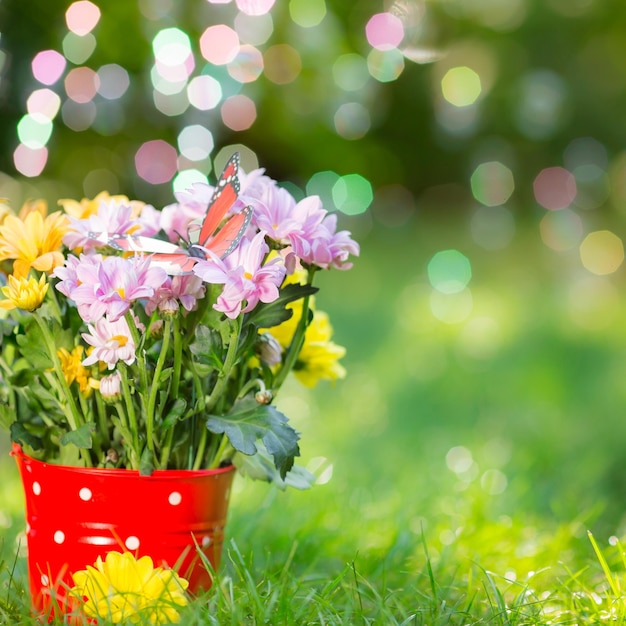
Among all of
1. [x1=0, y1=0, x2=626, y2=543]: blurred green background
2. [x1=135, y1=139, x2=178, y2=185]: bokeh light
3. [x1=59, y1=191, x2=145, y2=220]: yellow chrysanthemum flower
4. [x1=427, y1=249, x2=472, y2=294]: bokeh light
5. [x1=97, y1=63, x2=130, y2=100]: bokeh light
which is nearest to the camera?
[x1=59, y1=191, x2=145, y2=220]: yellow chrysanthemum flower

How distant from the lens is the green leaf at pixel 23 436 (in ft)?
3.04

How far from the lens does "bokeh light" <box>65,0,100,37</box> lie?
215cm

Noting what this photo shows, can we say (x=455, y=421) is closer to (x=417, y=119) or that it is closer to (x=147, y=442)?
(x=147, y=442)

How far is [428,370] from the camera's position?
2688 millimetres

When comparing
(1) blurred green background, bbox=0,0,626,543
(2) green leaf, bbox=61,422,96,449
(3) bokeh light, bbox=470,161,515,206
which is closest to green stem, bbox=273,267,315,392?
(2) green leaf, bbox=61,422,96,449

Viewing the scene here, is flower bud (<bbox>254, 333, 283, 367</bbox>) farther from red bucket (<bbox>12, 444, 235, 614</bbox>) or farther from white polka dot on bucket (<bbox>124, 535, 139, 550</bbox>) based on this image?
white polka dot on bucket (<bbox>124, 535, 139, 550</bbox>)

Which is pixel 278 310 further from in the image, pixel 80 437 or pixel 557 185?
pixel 557 185

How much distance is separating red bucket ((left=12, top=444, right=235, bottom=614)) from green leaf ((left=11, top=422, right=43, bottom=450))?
2cm

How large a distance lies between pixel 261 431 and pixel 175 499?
0.12m

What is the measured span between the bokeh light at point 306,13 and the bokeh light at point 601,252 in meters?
2.94

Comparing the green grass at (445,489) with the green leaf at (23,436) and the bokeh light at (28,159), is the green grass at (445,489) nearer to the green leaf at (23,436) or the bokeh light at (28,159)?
the green leaf at (23,436)

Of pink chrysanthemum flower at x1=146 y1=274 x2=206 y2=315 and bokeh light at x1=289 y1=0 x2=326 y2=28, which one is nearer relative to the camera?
pink chrysanthemum flower at x1=146 y1=274 x2=206 y2=315

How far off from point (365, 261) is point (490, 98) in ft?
4.67

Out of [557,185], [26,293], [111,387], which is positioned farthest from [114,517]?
[557,185]
